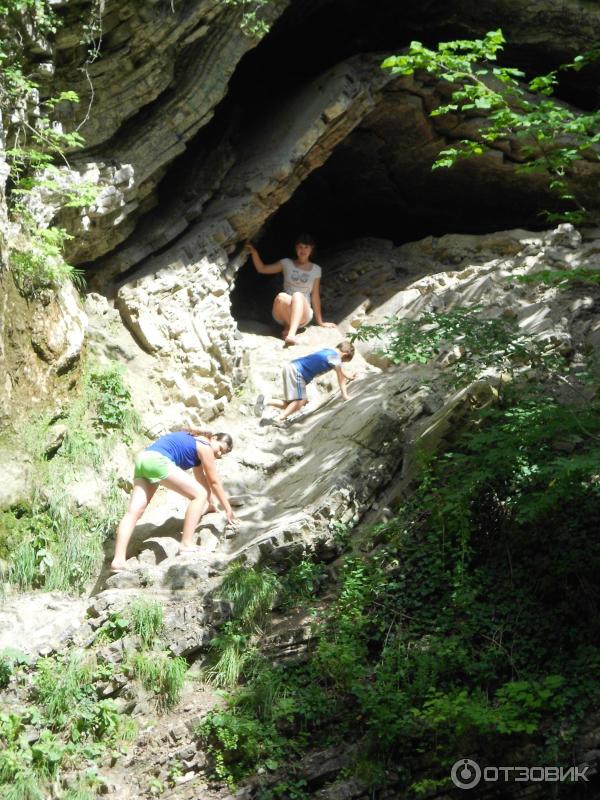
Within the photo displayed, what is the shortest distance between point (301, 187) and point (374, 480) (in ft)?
22.0

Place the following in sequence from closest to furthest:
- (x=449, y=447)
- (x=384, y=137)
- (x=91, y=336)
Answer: (x=449, y=447) → (x=91, y=336) → (x=384, y=137)

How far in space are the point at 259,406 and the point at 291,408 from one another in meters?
0.46

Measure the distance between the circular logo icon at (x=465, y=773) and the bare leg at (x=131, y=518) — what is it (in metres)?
2.71

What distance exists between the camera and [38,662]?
6.16 m

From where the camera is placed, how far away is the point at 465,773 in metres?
5.48

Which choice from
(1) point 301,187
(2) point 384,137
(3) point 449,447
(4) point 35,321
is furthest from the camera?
(1) point 301,187

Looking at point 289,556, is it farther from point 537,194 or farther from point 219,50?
point 537,194

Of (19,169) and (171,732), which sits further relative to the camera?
(19,169)

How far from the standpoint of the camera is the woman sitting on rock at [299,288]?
35.7 ft

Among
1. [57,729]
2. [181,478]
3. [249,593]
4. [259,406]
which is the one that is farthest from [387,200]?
[57,729]

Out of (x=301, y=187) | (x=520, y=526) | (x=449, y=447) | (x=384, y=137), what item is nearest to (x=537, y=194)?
(x=384, y=137)

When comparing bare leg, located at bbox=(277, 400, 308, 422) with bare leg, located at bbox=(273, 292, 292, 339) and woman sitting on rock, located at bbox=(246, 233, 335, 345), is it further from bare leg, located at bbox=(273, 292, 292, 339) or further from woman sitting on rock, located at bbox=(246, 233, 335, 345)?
bare leg, located at bbox=(273, 292, 292, 339)

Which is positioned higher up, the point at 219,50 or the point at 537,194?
the point at 219,50

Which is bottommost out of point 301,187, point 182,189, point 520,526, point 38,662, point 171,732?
point 520,526
